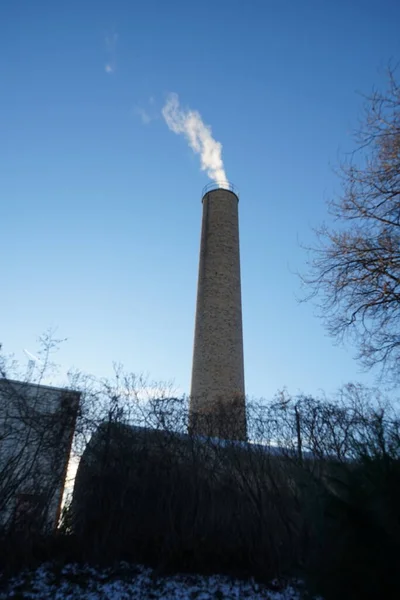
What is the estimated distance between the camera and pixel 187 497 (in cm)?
677

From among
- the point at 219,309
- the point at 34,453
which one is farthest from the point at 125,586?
the point at 219,309

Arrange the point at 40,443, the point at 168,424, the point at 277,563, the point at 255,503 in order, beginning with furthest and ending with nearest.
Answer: the point at 168,424
the point at 40,443
the point at 255,503
the point at 277,563

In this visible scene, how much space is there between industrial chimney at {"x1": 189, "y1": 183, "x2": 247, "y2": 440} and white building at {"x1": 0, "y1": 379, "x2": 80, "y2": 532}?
695 cm

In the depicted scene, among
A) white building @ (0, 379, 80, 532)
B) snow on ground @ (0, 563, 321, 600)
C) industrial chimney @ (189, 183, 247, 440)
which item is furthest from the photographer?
industrial chimney @ (189, 183, 247, 440)

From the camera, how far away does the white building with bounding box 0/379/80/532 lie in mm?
7008

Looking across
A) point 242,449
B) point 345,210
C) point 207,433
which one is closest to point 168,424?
point 207,433

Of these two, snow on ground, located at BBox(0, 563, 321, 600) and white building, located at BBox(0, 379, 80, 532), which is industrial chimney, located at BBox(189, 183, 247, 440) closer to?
white building, located at BBox(0, 379, 80, 532)

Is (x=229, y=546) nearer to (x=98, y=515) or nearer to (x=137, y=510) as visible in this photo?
(x=137, y=510)

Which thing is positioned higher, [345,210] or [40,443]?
[345,210]

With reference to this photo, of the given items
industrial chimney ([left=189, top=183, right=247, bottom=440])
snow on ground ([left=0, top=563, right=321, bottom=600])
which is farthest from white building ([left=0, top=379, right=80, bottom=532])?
industrial chimney ([left=189, top=183, right=247, bottom=440])

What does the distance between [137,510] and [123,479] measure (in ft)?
1.78

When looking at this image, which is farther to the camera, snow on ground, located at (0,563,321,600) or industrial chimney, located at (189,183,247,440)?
industrial chimney, located at (189,183,247,440)

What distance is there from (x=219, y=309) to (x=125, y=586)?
46.1ft

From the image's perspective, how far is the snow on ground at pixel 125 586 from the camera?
16.9 feet
